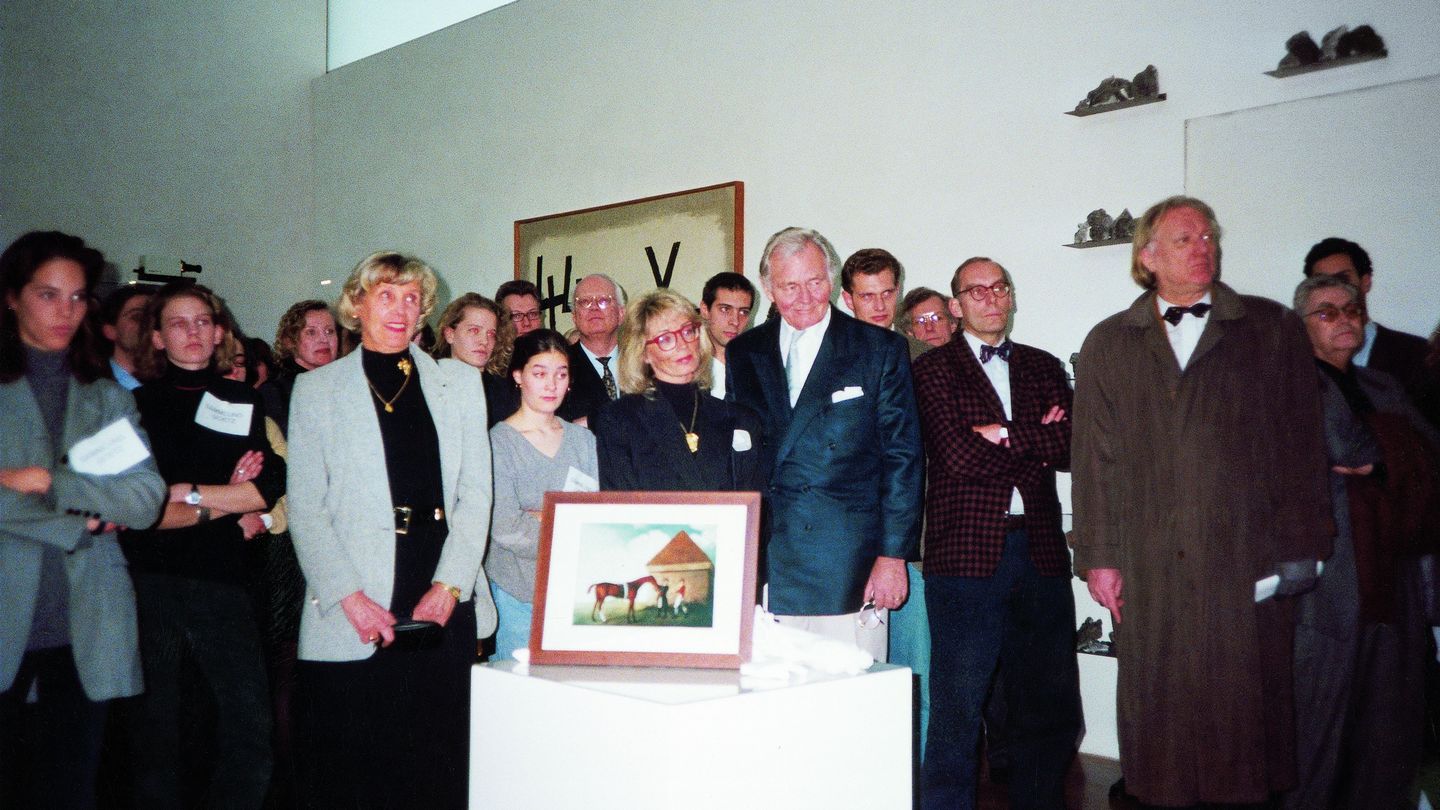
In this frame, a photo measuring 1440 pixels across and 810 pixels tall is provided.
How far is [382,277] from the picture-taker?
102 inches

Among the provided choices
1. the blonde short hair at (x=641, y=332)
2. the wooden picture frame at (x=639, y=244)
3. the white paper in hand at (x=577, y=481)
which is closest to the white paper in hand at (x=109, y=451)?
the white paper in hand at (x=577, y=481)

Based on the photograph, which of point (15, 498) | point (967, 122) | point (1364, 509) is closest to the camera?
point (15, 498)

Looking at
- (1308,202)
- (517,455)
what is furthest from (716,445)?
(1308,202)

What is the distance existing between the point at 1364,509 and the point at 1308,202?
1.26 meters

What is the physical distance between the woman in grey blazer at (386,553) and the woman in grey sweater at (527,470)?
31 cm

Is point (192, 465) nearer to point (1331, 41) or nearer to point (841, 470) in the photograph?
point (841, 470)

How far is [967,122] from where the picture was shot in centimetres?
461

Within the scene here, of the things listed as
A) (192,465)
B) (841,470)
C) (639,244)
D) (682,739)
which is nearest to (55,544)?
(192,465)

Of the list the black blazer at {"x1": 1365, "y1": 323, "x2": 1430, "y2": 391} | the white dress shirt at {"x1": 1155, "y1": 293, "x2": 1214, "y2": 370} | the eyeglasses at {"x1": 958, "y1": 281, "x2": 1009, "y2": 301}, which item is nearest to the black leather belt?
the eyeglasses at {"x1": 958, "y1": 281, "x2": 1009, "y2": 301}

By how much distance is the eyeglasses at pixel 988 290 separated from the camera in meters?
3.24

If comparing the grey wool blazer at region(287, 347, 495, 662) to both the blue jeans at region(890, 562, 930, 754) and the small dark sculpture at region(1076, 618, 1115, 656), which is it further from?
the small dark sculpture at region(1076, 618, 1115, 656)

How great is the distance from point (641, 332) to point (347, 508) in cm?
85

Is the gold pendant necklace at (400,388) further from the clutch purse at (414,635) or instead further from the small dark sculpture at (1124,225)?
the small dark sculpture at (1124,225)

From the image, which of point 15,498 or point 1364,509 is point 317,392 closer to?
point 15,498
